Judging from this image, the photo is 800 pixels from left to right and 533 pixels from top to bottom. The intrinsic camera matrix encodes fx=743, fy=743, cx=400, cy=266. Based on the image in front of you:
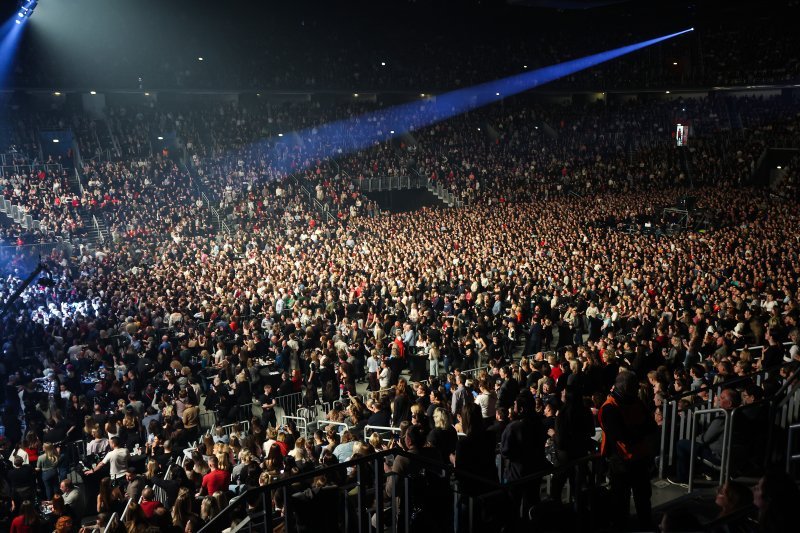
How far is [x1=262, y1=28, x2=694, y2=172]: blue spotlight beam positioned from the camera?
132ft

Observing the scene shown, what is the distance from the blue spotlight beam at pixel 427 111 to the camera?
40.1 metres

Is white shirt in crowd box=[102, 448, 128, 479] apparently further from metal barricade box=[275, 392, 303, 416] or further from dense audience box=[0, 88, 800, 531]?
metal barricade box=[275, 392, 303, 416]

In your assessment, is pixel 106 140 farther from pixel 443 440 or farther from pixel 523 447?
pixel 523 447

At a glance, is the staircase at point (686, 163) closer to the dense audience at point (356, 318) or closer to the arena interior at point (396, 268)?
the dense audience at point (356, 318)

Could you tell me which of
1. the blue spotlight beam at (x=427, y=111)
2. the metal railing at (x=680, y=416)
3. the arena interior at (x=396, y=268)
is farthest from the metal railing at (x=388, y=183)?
the metal railing at (x=680, y=416)

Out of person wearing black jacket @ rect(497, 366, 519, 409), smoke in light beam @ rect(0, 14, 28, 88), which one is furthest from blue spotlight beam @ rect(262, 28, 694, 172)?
person wearing black jacket @ rect(497, 366, 519, 409)

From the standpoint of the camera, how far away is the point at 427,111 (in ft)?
149

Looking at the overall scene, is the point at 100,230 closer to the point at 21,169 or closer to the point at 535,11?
the point at 21,169

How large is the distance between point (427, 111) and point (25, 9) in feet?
73.8

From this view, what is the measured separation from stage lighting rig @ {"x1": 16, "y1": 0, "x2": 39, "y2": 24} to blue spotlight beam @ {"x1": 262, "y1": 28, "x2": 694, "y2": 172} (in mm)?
13674

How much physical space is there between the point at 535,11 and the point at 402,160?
17.4 meters

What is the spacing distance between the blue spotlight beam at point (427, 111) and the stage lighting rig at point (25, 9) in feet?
44.9

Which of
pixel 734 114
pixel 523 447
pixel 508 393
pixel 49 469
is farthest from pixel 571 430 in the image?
pixel 734 114

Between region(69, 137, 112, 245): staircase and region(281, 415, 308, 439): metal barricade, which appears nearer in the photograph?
region(281, 415, 308, 439): metal barricade
